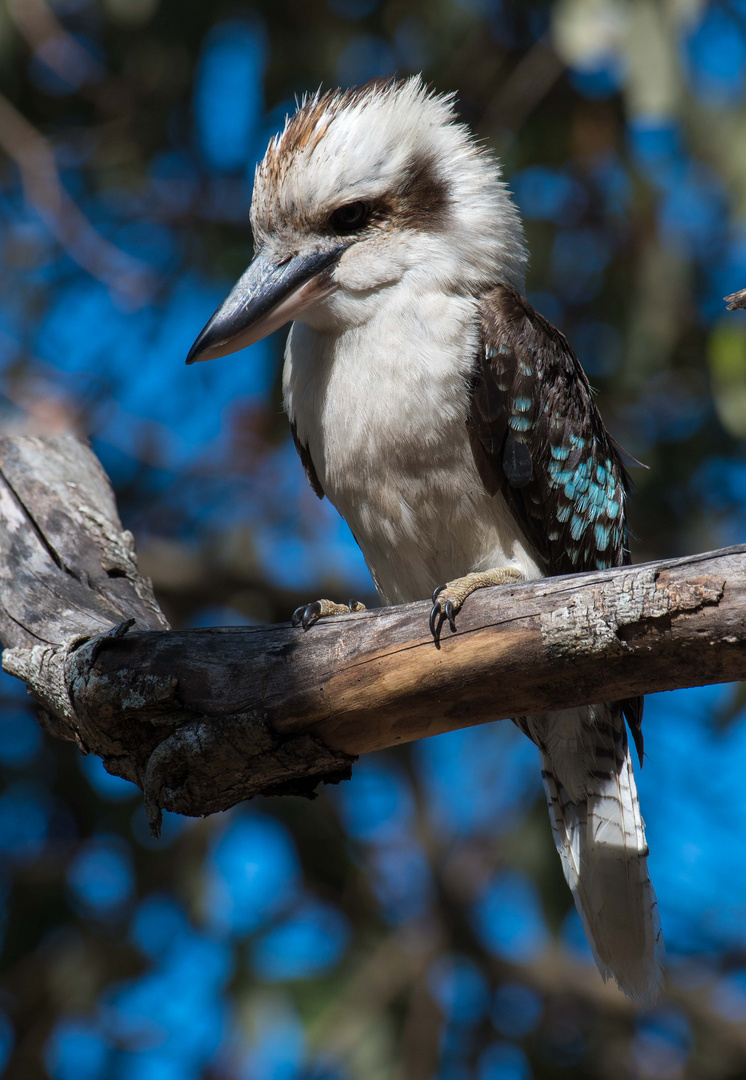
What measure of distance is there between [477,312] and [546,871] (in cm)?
212

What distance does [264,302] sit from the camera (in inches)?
82.7

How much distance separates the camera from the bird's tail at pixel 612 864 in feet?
7.45

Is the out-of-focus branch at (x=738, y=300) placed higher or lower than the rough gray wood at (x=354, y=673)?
higher

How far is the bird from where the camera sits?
208 cm

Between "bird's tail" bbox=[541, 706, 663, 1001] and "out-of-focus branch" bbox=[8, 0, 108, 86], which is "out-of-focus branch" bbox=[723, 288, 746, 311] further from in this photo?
"out-of-focus branch" bbox=[8, 0, 108, 86]

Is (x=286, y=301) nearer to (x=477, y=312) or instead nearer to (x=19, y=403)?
(x=477, y=312)

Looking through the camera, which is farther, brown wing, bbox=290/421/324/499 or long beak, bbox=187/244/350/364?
brown wing, bbox=290/421/324/499

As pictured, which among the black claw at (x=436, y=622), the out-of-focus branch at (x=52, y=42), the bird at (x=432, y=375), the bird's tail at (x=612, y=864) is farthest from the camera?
the out-of-focus branch at (x=52, y=42)

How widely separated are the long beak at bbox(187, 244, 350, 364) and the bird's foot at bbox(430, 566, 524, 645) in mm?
670

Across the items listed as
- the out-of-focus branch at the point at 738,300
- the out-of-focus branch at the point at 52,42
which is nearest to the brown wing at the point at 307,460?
the out-of-focus branch at the point at 738,300

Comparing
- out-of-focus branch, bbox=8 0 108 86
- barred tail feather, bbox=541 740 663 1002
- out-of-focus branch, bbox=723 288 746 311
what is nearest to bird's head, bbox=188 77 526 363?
out-of-focus branch, bbox=723 288 746 311

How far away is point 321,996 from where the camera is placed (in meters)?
3.40

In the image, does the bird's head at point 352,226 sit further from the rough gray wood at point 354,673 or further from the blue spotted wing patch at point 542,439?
the rough gray wood at point 354,673

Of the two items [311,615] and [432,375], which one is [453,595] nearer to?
[311,615]
